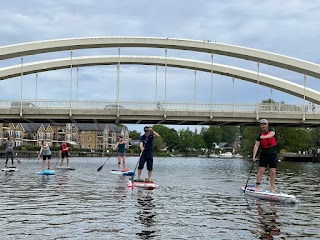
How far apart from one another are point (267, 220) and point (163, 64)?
122ft

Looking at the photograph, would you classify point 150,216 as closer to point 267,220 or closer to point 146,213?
point 146,213

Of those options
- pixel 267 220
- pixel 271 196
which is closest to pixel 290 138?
pixel 271 196

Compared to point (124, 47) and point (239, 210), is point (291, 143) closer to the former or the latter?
point (124, 47)

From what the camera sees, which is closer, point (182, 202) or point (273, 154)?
point (182, 202)

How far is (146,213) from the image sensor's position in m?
9.98

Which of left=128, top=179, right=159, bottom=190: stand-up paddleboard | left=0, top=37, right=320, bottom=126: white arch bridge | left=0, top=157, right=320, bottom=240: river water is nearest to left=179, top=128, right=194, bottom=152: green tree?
left=0, top=37, right=320, bottom=126: white arch bridge

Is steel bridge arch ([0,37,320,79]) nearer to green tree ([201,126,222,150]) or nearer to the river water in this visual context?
the river water

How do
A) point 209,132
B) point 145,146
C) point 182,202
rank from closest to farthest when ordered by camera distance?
point 182,202
point 145,146
point 209,132

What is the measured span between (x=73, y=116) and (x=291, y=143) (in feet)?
184

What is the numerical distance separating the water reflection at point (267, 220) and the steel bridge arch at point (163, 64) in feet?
111

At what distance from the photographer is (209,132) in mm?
186875

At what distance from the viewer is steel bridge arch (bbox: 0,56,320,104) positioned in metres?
45.2

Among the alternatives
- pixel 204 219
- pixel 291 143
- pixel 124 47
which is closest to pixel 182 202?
pixel 204 219

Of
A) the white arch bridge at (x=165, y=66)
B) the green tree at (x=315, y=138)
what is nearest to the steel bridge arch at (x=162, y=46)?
the white arch bridge at (x=165, y=66)
